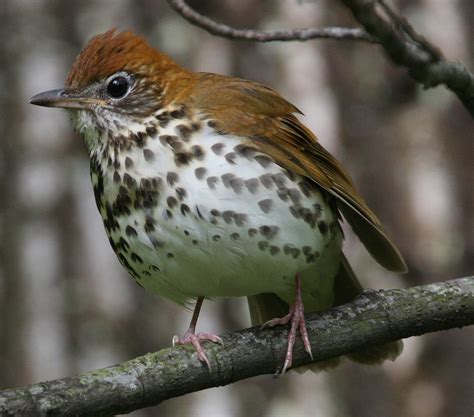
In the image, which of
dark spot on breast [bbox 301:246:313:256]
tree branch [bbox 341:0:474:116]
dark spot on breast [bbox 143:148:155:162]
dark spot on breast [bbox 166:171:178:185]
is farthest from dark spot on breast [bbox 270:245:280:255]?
tree branch [bbox 341:0:474:116]

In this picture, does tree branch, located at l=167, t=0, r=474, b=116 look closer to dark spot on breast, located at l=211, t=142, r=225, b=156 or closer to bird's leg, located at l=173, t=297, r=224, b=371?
dark spot on breast, located at l=211, t=142, r=225, b=156

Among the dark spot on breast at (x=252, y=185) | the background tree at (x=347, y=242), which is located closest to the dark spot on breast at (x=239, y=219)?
the dark spot on breast at (x=252, y=185)

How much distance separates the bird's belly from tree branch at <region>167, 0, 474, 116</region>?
59cm

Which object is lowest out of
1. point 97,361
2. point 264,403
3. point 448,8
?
point 264,403

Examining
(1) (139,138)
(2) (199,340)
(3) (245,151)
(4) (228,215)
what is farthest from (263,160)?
(2) (199,340)

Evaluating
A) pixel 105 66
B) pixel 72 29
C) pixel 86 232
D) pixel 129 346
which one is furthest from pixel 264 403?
pixel 105 66

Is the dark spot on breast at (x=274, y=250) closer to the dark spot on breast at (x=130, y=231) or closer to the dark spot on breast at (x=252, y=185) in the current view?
the dark spot on breast at (x=252, y=185)

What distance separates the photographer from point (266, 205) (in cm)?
399

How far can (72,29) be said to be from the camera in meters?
6.45

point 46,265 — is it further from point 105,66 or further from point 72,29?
point 105,66

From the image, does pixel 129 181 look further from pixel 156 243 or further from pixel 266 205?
pixel 266 205

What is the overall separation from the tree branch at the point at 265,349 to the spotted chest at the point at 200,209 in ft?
0.96

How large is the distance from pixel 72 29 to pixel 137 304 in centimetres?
179

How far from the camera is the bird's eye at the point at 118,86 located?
4.20 metres
